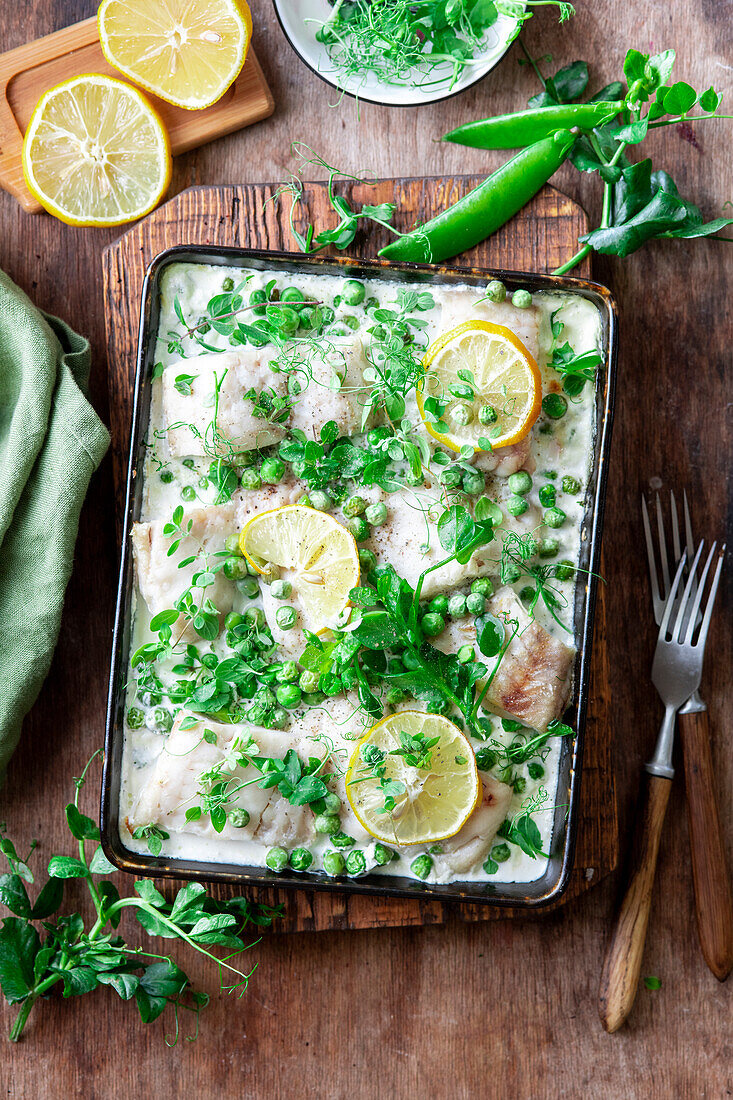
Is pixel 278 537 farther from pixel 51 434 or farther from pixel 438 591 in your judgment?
pixel 51 434

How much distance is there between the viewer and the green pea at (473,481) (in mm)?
2148

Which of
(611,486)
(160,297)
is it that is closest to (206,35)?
(160,297)

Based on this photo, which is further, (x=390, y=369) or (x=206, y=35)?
(x=206, y=35)

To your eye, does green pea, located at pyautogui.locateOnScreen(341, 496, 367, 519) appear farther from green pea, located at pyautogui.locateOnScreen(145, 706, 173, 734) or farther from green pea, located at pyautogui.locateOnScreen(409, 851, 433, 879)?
green pea, located at pyautogui.locateOnScreen(409, 851, 433, 879)

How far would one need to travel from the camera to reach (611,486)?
253 centimetres

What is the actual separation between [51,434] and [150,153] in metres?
0.86

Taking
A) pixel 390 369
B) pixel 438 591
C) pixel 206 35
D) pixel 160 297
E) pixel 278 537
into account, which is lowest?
pixel 438 591

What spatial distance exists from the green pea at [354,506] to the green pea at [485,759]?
27.5 inches

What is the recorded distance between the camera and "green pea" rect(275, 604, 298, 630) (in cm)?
215

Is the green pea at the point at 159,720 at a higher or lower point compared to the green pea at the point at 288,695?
lower

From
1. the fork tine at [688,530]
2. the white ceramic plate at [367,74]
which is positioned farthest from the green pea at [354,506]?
the white ceramic plate at [367,74]

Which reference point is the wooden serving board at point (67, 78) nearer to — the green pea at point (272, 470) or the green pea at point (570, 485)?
the green pea at point (272, 470)

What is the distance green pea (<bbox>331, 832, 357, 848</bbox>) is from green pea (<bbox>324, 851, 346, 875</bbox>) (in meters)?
0.02

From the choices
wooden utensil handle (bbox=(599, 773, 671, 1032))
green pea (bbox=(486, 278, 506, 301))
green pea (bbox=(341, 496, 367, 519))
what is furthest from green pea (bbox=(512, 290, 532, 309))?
wooden utensil handle (bbox=(599, 773, 671, 1032))
